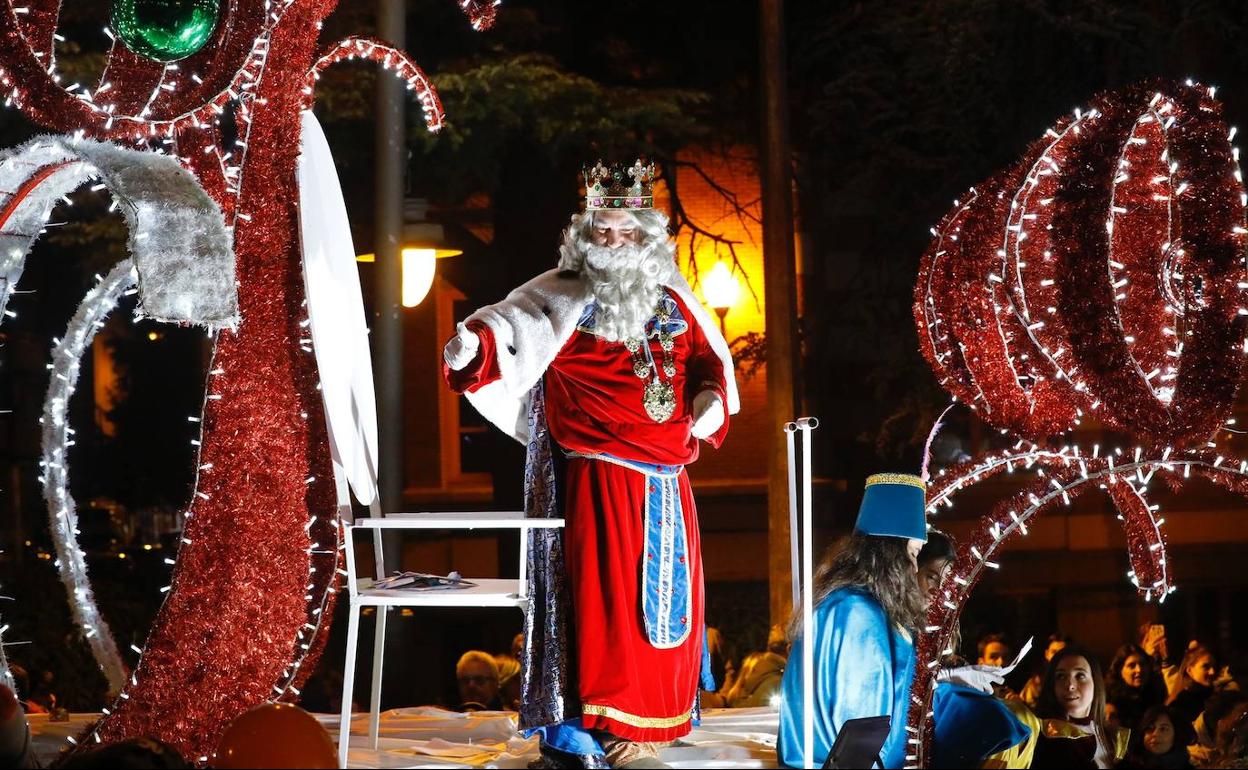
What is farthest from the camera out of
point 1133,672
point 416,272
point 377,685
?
point 416,272

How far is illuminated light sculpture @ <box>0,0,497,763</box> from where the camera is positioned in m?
4.23

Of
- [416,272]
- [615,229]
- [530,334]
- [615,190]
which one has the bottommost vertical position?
[530,334]

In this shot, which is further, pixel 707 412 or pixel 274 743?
pixel 707 412

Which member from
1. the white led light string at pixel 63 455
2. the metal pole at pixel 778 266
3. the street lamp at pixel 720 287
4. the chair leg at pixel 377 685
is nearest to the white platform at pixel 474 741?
the chair leg at pixel 377 685

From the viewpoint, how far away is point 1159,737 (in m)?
5.52

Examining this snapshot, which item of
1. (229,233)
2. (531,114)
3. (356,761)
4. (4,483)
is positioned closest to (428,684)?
(531,114)

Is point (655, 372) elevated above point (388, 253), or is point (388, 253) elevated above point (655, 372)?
point (388, 253)

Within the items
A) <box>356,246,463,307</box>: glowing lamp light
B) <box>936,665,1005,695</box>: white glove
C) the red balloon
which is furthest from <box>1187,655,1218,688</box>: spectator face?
the red balloon

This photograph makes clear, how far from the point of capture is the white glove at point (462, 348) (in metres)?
4.42

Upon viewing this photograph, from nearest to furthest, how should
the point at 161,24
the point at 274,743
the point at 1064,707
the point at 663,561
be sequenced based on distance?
the point at 274,743 < the point at 161,24 < the point at 663,561 < the point at 1064,707

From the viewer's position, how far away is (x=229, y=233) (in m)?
4.21

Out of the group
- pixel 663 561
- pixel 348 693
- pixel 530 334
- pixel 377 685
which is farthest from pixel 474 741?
pixel 530 334

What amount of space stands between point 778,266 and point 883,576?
4091 mm

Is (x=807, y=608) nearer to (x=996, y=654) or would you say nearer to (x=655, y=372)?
(x=655, y=372)
